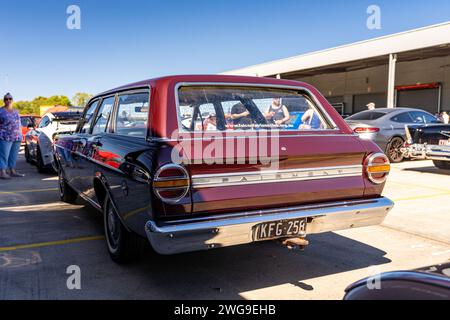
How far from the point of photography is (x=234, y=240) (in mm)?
2979

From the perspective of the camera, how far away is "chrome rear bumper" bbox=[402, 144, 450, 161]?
8.95 m

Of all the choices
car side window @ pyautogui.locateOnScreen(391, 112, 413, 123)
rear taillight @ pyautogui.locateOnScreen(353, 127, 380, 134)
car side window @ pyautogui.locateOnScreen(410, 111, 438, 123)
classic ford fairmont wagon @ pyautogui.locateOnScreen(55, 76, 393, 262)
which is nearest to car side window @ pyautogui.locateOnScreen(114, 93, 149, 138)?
classic ford fairmont wagon @ pyautogui.locateOnScreen(55, 76, 393, 262)

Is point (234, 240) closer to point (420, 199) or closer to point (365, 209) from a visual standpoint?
point (365, 209)

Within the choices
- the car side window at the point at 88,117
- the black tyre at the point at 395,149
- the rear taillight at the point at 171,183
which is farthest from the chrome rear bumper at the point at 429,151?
the rear taillight at the point at 171,183

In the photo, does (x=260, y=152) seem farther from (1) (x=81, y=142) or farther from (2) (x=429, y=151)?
(2) (x=429, y=151)

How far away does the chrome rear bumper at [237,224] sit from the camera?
2.82 meters

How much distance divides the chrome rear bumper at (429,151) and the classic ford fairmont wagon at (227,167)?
613cm

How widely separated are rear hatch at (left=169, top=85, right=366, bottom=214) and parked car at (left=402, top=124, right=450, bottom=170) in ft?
20.4

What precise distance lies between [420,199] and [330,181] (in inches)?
153

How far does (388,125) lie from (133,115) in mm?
8623

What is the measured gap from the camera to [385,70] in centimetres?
3056

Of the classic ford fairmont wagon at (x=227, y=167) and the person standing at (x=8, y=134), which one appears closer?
the classic ford fairmont wagon at (x=227, y=167)

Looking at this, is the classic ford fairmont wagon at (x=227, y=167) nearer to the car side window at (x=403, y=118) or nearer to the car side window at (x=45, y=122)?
the car side window at (x=45, y=122)

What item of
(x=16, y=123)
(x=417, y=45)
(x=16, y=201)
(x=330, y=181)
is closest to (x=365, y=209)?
(x=330, y=181)
